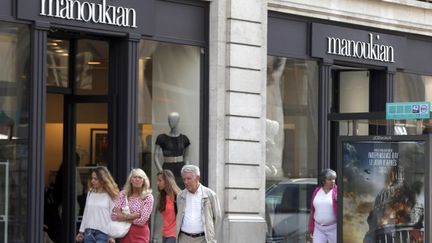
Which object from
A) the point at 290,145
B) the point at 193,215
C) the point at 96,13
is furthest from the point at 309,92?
the point at 193,215

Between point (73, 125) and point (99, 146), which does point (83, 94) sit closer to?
point (73, 125)

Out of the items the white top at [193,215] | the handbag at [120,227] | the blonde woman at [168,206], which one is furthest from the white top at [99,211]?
the white top at [193,215]

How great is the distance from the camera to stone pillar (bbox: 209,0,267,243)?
62.3ft

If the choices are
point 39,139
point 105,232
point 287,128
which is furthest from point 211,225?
point 287,128

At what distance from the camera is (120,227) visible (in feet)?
48.3

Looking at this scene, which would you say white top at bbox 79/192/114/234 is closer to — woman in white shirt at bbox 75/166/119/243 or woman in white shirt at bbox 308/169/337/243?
woman in white shirt at bbox 75/166/119/243

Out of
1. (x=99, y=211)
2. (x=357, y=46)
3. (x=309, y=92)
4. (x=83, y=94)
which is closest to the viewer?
(x=99, y=211)

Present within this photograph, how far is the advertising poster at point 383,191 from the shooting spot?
13.5m

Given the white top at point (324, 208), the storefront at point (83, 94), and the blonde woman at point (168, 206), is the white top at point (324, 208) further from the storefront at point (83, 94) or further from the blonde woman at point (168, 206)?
the storefront at point (83, 94)

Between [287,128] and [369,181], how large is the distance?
Result: 22.6ft

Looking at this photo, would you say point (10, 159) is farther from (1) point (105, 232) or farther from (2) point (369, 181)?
(2) point (369, 181)

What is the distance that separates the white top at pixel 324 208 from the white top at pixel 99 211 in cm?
308

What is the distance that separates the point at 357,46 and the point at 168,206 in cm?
784

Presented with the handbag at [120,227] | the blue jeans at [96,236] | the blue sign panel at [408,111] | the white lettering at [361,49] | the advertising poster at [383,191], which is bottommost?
the blue jeans at [96,236]
